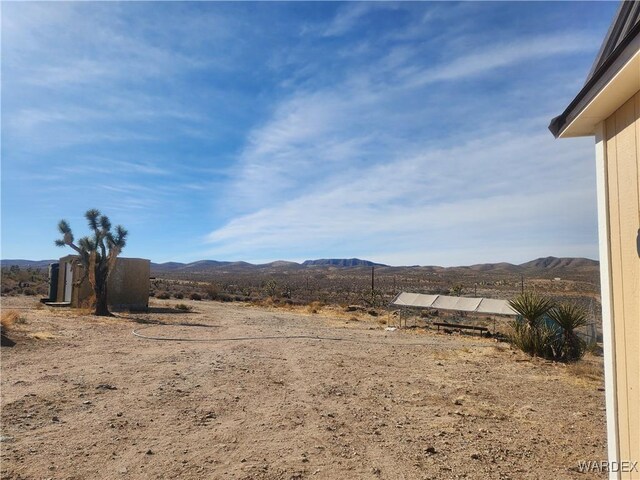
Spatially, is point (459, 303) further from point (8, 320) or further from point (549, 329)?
point (8, 320)

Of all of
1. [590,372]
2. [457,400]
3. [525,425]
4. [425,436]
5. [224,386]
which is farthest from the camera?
[590,372]

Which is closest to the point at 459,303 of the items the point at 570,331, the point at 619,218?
the point at 570,331

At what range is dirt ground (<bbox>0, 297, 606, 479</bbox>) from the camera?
4.70 metres

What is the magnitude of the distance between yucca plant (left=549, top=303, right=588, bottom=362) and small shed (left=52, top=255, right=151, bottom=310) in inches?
788

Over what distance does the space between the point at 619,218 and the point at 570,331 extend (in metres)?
9.98

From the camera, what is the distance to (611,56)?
2.46 meters

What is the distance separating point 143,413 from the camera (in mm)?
6266

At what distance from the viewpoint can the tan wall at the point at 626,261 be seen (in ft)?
8.89

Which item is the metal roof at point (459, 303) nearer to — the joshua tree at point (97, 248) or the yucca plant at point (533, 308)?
the yucca plant at point (533, 308)

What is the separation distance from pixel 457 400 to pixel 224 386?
3999 mm

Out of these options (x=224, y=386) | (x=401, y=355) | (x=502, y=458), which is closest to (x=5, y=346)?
(x=224, y=386)

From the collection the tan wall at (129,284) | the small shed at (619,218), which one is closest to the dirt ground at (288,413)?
the small shed at (619,218)

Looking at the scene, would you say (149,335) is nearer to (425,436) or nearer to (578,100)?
(425,436)

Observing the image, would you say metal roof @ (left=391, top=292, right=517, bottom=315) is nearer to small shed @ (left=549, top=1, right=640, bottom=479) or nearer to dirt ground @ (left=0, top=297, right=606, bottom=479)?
dirt ground @ (left=0, top=297, right=606, bottom=479)
